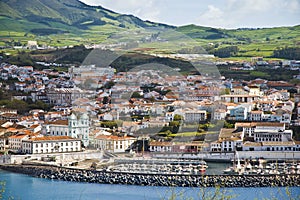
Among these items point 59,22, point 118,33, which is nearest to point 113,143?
point 118,33

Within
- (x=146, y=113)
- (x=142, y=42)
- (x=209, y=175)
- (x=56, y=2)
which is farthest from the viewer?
(x=56, y=2)

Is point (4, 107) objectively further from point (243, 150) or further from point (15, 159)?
point (243, 150)

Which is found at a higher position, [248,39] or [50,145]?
[248,39]

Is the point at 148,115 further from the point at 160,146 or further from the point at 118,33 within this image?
the point at 118,33

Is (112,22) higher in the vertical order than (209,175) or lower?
higher

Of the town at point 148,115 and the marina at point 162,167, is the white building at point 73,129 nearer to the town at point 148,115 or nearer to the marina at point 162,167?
the town at point 148,115

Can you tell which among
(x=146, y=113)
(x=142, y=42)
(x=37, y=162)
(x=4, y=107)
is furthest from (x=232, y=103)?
(x=142, y=42)

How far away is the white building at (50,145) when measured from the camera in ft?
57.7

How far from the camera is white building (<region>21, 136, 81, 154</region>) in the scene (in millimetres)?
17594

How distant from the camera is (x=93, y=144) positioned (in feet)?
61.2

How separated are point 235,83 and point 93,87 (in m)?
4.79

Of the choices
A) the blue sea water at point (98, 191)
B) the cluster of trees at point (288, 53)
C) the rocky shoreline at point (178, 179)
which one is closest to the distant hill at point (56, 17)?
the cluster of trees at point (288, 53)

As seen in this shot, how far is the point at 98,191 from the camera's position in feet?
45.3

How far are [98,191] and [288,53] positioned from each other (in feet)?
77.7
